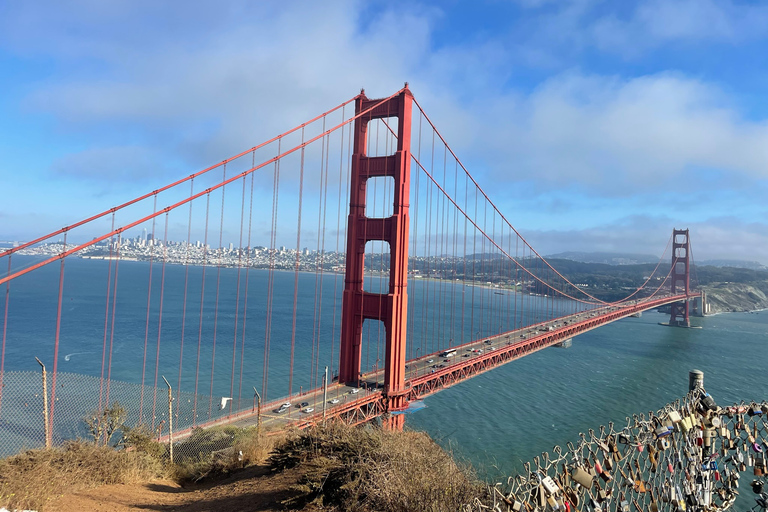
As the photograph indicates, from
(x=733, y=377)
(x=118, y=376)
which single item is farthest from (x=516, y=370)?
(x=118, y=376)

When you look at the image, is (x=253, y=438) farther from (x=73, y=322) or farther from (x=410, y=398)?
(x=73, y=322)

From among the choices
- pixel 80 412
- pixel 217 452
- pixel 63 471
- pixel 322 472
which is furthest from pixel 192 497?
pixel 80 412

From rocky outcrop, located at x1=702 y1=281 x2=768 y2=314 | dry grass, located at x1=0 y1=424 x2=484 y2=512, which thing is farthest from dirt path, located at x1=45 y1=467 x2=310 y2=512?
rocky outcrop, located at x1=702 y1=281 x2=768 y2=314

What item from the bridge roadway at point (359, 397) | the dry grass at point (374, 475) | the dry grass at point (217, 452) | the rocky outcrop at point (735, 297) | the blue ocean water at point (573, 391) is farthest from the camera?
the rocky outcrop at point (735, 297)

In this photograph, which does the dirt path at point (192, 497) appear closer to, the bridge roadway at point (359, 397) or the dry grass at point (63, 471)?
the dry grass at point (63, 471)

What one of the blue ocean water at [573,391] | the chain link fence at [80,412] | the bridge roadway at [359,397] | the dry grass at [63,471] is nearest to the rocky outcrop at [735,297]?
the blue ocean water at [573,391]
